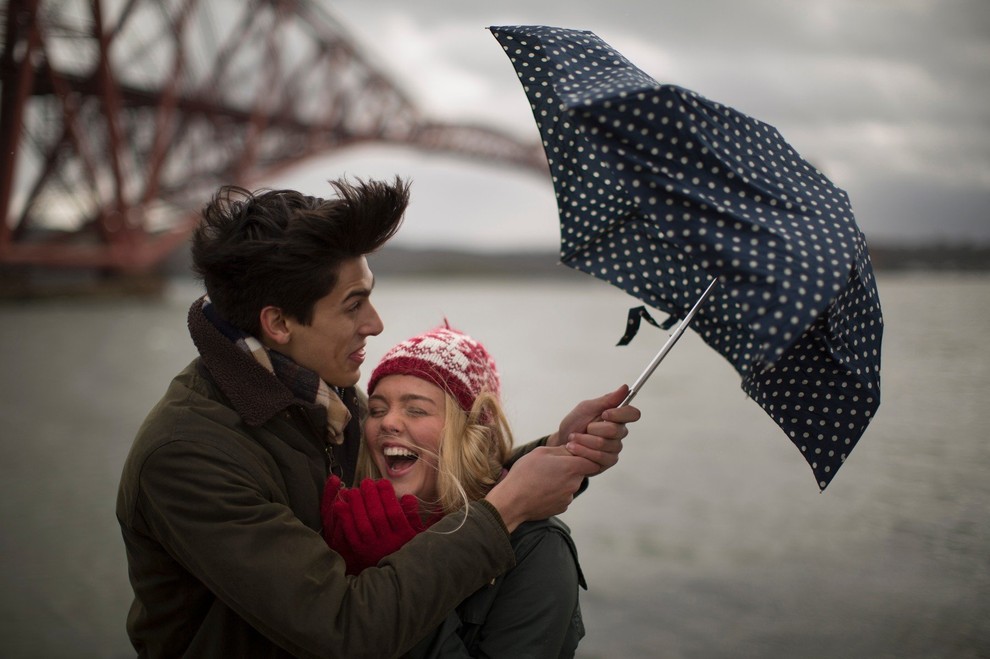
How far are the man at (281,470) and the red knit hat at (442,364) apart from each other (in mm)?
183

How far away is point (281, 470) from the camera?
59.1 inches

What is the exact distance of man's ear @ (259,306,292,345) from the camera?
155 cm

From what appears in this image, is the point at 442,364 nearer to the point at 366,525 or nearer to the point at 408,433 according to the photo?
the point at 408,433

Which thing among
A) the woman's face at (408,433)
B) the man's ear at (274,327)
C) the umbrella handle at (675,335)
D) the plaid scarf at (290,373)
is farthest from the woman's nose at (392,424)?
the umbrella handle at (675,335)

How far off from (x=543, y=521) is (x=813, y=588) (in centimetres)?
206

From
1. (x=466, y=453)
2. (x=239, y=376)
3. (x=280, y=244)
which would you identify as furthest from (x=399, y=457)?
(x=280, y=244)

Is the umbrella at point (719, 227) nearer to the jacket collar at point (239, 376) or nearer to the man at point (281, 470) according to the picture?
the man at point (281, 470)

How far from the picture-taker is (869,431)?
5691 mm

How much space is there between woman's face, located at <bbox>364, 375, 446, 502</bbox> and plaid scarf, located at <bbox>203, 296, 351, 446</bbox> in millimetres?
215

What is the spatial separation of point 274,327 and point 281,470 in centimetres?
26

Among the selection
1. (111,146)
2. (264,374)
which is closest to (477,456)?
(264,374)

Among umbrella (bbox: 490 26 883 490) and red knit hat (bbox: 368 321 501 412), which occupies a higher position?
umbrella (bbox: 490 26 883 490)

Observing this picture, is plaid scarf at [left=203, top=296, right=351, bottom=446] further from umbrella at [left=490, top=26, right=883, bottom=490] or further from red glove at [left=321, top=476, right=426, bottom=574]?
umbrella at [left=490, top=26, right=883, bottom=490]

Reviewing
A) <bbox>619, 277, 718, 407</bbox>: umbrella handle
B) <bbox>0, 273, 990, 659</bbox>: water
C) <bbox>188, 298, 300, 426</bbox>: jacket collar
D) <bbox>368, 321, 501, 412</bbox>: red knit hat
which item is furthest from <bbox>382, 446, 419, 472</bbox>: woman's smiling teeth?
<bbox>0, 273, 990, 659</bbox>: water
